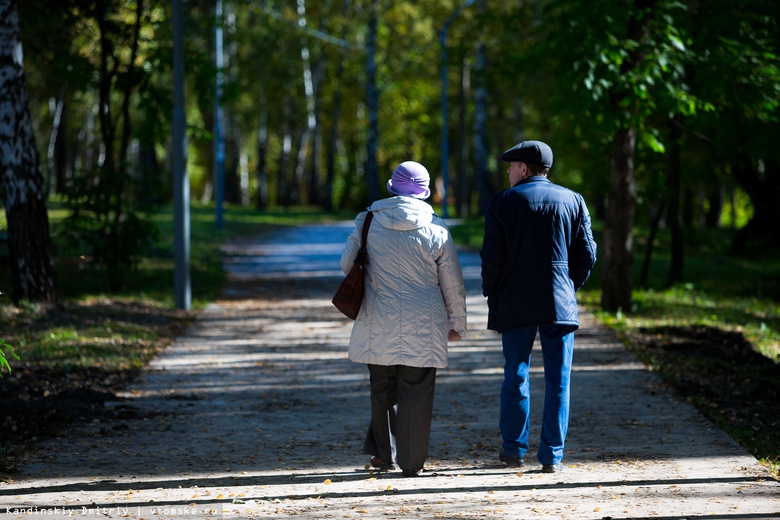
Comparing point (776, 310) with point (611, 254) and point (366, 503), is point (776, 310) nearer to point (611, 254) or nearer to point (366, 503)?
point (611, 254)

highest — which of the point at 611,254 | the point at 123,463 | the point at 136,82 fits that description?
the point at 136,82

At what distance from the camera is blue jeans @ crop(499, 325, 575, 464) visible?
20.6 ft

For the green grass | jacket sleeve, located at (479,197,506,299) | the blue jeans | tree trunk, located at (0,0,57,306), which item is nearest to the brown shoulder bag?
jacket sleeve, located at (479,197,506,299)

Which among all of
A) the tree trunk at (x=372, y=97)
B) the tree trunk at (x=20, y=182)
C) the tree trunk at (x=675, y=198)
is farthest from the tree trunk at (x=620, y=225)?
the tree trunk at (x=372, y=97)

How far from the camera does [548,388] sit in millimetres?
6426

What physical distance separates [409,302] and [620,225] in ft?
27.0

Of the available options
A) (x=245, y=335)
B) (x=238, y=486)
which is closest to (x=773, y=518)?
(x=238, y=486)

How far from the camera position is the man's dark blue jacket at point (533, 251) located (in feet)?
20.2

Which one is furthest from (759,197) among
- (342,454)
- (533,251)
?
(533,251)

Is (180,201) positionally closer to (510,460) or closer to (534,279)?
(510,460)

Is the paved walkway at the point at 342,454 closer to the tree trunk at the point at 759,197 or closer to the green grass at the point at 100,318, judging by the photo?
the green grass at the point at 100,318

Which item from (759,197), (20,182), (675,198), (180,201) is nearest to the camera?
(20,182)

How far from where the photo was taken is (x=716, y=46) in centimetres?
1348

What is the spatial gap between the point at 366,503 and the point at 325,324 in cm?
784
